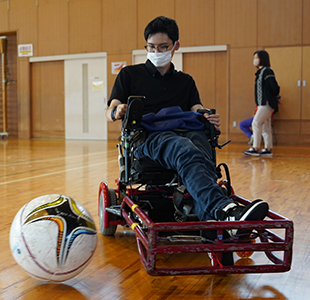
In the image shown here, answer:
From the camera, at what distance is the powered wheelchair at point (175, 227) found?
4.47ft

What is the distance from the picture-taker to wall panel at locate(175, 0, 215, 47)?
31.1ft

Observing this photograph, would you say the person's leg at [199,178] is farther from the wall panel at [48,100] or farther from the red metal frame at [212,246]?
the wall panel at [48,100]

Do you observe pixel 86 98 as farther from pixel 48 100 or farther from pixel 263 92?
pixel 263 92

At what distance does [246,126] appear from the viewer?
8.75 m

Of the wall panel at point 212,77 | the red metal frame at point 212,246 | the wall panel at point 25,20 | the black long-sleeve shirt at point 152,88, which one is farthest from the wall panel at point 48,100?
the red metal frame at point 212,246

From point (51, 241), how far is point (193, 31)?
8.87 metres

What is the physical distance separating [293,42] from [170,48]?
24.7 feet

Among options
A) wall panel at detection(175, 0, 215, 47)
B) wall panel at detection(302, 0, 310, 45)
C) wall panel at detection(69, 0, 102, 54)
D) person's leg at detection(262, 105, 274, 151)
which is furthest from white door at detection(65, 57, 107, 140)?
person's leg at detection(262, 105, 274, 151)

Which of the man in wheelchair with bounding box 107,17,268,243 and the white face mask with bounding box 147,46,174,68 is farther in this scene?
the white face mask with bounding box 147,46,174,68

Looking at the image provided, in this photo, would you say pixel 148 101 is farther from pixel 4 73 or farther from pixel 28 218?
pixel 4 73

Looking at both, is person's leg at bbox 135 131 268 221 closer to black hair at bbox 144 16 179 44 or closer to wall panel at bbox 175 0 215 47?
black hair at bbox 144 16 179 44

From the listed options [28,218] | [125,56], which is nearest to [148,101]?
[28,218]

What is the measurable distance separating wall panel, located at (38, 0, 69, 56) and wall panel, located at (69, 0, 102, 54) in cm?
18

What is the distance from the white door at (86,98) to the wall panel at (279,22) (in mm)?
4005
